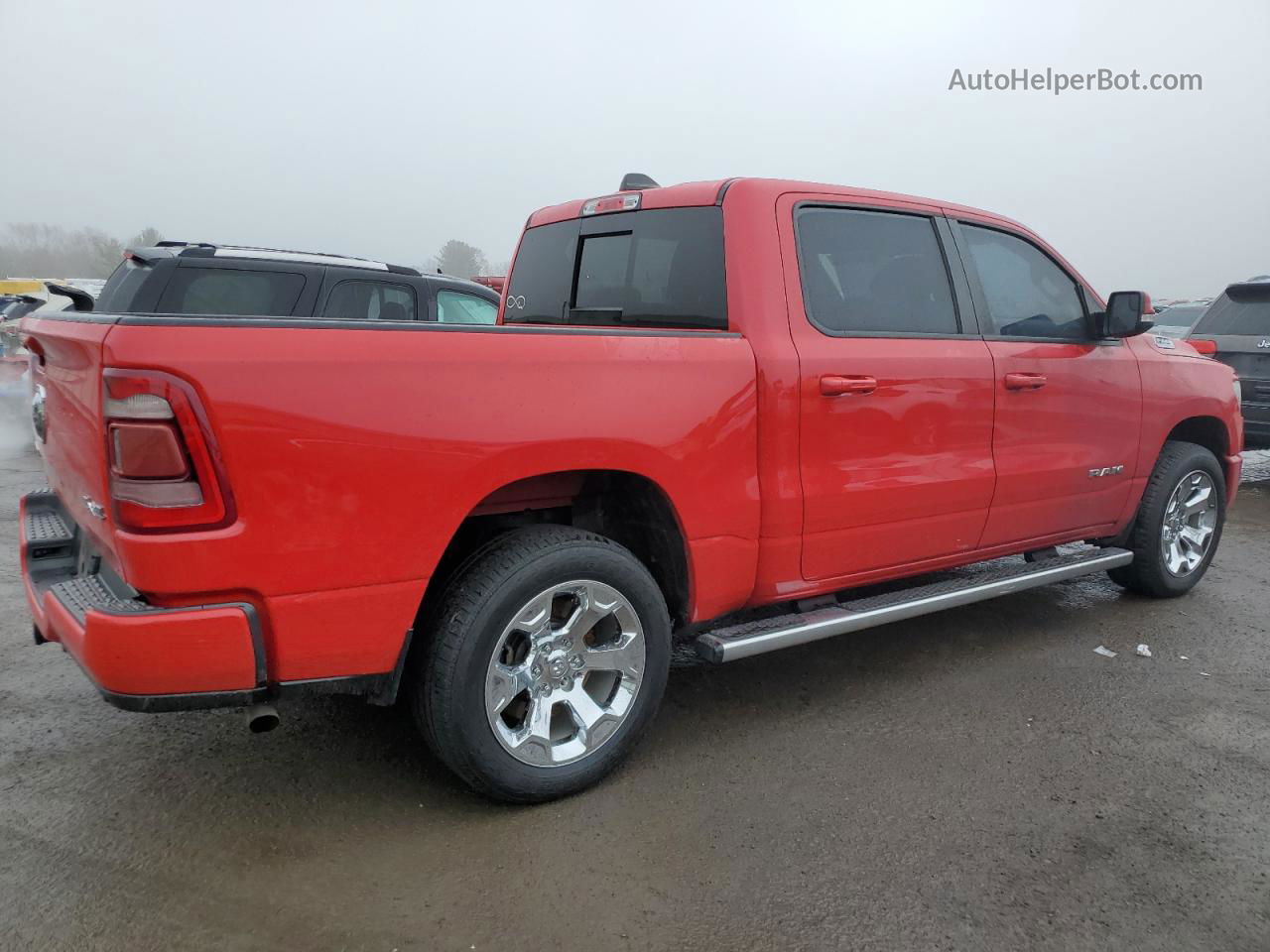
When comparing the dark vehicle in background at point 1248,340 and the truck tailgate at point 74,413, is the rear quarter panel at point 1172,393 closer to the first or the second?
the dark vehicle in background at point 1248,340

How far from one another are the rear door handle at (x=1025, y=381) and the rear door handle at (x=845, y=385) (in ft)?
2.69

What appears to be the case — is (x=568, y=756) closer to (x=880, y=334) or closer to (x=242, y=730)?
(x=242, y=730)

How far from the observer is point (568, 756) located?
2.72 meters

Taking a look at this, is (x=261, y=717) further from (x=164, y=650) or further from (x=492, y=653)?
(x=492, y=653)

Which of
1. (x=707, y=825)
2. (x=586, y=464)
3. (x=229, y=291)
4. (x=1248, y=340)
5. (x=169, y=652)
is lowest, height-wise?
(x=707, y=825)

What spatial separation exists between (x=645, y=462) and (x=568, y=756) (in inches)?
35.9

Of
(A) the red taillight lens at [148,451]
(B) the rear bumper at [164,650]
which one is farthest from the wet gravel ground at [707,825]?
(A) the red taillight lens at [148,451]

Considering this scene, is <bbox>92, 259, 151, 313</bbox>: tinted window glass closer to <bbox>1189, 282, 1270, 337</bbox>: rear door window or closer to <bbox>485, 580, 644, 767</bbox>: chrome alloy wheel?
<bbox>485, 580, 644, 767</bbox>: chrome alloy wheel

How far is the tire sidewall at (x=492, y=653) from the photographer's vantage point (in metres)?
2.47

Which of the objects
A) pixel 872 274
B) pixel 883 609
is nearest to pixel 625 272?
pixel 872 274

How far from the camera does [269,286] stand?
5980 mm

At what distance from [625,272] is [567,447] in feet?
3.94

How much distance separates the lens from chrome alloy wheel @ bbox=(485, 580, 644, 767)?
2.62 meters

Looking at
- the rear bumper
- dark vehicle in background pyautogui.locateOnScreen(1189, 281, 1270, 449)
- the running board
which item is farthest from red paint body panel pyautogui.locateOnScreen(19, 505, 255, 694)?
dark vehicle in background pyautogui.locateOnScreen(1189, 281, 1270, 449)
